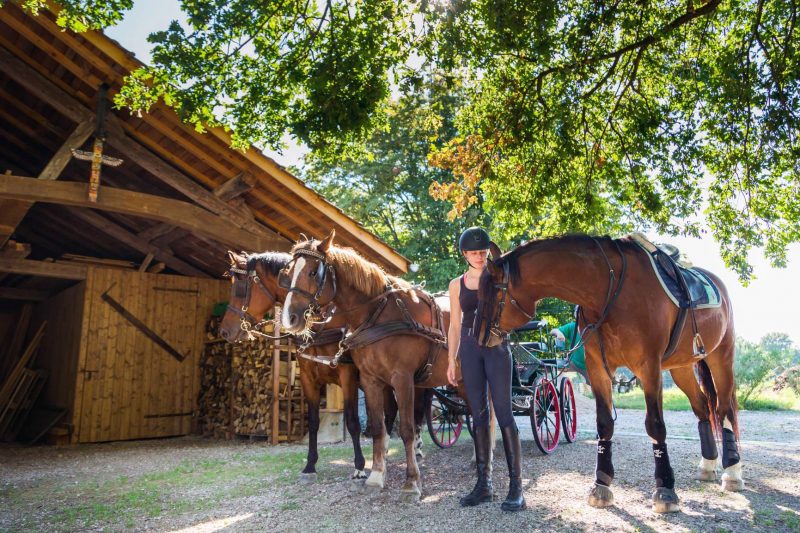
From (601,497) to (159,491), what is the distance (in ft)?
12.8

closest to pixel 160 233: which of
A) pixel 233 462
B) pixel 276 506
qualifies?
pixel 233 462

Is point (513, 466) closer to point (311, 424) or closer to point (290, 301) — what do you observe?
point (290, 301)

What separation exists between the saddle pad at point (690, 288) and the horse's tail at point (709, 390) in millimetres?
876

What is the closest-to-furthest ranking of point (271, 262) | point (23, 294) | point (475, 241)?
1. point (475, 241)
2. point (271, 262)
3. point (23, 294)

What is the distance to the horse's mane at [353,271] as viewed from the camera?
185 inches

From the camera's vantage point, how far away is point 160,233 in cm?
971

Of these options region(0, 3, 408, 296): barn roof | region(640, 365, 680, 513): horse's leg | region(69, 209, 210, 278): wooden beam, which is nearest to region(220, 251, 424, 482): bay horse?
region(0, 3, 408, 296): barn roof

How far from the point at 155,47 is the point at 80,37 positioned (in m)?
2.46

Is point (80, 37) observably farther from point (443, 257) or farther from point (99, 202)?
point (443, 257)

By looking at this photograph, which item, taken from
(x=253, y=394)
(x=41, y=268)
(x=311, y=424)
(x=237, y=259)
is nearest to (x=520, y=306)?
(x=311, y=424)

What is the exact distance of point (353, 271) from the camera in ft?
15.5

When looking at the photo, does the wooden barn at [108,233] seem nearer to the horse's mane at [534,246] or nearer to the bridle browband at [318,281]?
the bridle browband at [318,281]

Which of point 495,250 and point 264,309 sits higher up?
point 495,250

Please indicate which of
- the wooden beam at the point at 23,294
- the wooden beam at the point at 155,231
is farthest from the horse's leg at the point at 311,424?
the wooden beam at the point at 23,294
